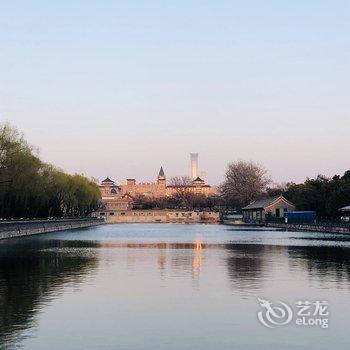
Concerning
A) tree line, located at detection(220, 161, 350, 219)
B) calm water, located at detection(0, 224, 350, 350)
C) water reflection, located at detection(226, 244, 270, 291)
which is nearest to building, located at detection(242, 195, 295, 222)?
tree line, located at detection(220, 161, 350, 219)

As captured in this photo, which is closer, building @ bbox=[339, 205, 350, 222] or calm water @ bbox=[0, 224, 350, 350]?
calm water @ bbox=[0, 224, 350, 350]

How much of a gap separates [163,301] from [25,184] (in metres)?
69.8

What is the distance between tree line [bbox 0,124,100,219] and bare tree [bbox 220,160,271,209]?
170ft

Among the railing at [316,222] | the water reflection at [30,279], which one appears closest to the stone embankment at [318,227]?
the railing at [316,222]

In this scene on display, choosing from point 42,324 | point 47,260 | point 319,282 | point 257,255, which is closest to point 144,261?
point 47,260

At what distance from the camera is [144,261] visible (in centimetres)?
4119

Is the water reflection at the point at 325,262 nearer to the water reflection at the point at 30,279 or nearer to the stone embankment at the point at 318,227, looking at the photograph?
the water reflection at the point at 30,279

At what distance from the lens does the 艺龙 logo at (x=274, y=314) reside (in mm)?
19375

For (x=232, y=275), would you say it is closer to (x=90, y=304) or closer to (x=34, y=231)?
(x=90, y=304)

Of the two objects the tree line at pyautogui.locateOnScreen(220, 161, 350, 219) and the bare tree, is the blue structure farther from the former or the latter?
the bare tree

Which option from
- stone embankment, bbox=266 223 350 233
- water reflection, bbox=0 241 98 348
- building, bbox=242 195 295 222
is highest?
building, bbox=242 195 295 222

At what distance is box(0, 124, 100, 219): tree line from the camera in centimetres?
8512

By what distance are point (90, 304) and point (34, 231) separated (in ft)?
226

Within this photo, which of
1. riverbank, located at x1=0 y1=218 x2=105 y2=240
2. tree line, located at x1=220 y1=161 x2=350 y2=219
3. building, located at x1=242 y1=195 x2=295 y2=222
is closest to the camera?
riverbank, located at x1=0 y1=218 x2=105 y2=240
